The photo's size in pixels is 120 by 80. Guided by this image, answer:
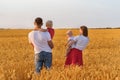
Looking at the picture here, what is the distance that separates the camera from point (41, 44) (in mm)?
9391

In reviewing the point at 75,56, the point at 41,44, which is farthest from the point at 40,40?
the point at 75,56

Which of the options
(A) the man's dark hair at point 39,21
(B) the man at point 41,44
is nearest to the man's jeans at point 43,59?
(B) the man at point 41,44

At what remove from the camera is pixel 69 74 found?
733cm

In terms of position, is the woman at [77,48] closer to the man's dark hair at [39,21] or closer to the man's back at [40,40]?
the man's back at [40,40]

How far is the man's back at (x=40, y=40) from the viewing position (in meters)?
9.24

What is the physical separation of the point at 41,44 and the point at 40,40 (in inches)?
4.8

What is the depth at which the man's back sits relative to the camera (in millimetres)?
9242

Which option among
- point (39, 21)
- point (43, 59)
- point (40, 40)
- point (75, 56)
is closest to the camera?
point (39, 21)

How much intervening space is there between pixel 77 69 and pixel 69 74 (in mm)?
458

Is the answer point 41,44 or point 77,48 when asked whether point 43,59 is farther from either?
point 77,48

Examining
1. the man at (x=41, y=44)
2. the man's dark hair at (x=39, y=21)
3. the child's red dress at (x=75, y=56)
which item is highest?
the man's dark hair at (x=39, y=21)

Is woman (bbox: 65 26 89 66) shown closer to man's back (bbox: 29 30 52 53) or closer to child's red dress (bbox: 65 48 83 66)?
child's red dress (bbox: 65 48 83 66)

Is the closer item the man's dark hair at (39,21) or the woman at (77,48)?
the man's dark hair at (39,21)

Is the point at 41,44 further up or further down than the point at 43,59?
further up
